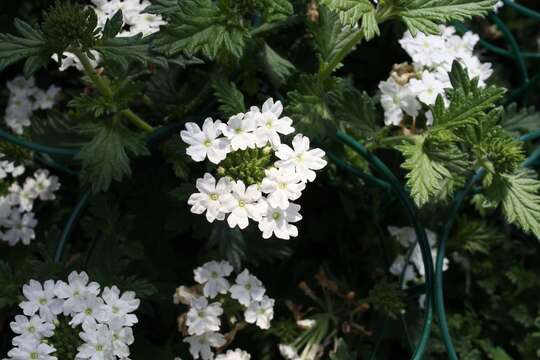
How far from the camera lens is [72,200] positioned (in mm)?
2807

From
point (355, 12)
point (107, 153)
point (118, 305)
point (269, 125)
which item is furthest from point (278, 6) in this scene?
point (118, 305)

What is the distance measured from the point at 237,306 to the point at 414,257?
781 millimetres

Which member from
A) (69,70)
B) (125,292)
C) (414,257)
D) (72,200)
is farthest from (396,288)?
(69,70)

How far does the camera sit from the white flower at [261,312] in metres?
2.27

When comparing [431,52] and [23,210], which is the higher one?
[431,52]

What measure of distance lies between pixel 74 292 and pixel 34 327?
5.7 inches

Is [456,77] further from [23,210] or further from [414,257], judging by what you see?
[23,210]

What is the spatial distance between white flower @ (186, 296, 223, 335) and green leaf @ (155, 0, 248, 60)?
0.82m

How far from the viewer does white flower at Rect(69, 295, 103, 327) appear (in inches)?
74.5

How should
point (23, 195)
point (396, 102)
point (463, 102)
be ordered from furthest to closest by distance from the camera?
1. point (23, 195)
2. point (396, 102)
3. point (463, 102)

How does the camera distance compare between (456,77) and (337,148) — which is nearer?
(456,77)

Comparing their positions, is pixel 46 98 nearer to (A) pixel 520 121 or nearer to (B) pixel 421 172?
(B) pixel 421 172

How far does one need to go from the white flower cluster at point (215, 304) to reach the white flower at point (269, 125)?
570 millimetres

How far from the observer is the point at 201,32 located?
1.98m
